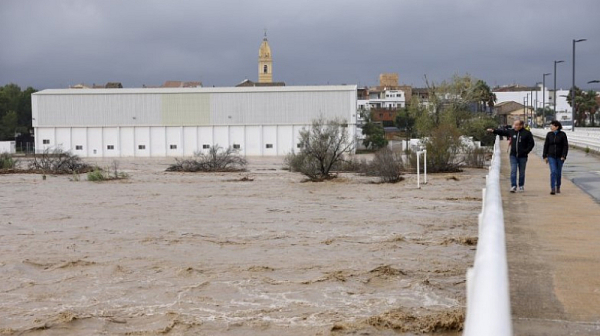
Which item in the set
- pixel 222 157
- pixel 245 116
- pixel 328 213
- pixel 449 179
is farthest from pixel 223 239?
pixel 245 116

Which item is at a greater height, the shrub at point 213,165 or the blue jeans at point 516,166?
the blue jeans at point 516,166

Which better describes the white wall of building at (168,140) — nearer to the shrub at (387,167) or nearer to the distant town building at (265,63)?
the shrub at (387,167)

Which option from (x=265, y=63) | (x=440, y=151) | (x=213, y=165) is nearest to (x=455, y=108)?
(x=440, y=151)

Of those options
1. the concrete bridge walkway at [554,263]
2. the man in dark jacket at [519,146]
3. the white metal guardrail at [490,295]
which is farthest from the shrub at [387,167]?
the white metal guardrail at [490,295]

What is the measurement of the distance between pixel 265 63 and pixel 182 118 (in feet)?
366

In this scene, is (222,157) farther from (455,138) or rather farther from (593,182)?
(593,182)

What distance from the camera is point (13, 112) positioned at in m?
101

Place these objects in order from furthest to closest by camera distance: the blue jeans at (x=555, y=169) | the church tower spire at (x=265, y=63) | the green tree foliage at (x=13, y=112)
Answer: the church tower spire at (x=265, y=63) → the green tree foliage at (x=13, y=112) → the blue jeans at (x=555, y=169)

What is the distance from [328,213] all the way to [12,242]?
947 cm

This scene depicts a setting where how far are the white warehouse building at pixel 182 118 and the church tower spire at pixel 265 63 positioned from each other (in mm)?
109547

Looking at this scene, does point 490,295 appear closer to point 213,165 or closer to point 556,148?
point 556,148

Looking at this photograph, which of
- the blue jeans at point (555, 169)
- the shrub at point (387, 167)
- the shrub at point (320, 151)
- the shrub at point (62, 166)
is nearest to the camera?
the blue jeans at point (555, 169)

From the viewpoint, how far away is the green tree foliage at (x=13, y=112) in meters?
99.6

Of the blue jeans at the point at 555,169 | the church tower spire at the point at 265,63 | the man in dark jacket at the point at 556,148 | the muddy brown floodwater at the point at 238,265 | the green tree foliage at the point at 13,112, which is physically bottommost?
the muddy brown floodwater at the point at 238,265
